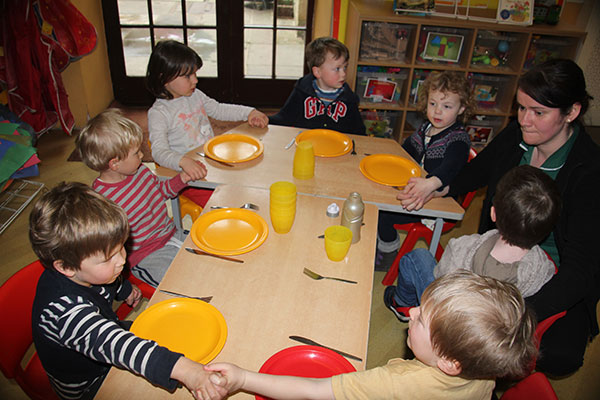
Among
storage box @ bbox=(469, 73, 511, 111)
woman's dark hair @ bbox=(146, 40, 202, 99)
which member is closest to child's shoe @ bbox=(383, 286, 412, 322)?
woman's dark hair @ bbox=(146, 40, 202, 99)

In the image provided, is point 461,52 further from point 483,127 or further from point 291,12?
point 291,12

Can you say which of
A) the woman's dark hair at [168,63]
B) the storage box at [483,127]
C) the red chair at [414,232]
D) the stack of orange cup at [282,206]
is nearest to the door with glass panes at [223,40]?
the storage box at [483,127]

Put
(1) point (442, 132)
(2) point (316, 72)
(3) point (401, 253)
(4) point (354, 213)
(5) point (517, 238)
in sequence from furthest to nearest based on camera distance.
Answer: (2) point (316, 72) < (3) point (401, 253) < (1) point (442, 132) < (4) point (354, 213) < (5) point (517, 238)

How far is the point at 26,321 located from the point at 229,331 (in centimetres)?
71

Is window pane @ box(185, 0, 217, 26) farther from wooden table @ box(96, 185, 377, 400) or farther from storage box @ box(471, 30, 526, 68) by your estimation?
wooden table @ box(96, 185, 377, 400)

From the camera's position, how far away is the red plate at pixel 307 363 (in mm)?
1123

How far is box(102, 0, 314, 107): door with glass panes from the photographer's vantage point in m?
4.19

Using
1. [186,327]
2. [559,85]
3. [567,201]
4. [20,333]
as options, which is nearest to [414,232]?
[567,201]

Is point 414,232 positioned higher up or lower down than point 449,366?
lower down

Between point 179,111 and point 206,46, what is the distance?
2.35m

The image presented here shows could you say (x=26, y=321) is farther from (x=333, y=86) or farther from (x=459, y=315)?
(x=333, y=86)

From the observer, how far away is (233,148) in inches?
88.3

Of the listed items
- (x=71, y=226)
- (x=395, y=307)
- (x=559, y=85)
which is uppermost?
(x=559, y=85)

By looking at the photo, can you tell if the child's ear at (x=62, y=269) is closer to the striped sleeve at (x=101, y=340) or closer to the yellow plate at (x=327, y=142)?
the striped sleeve at (x=101, y=340)
